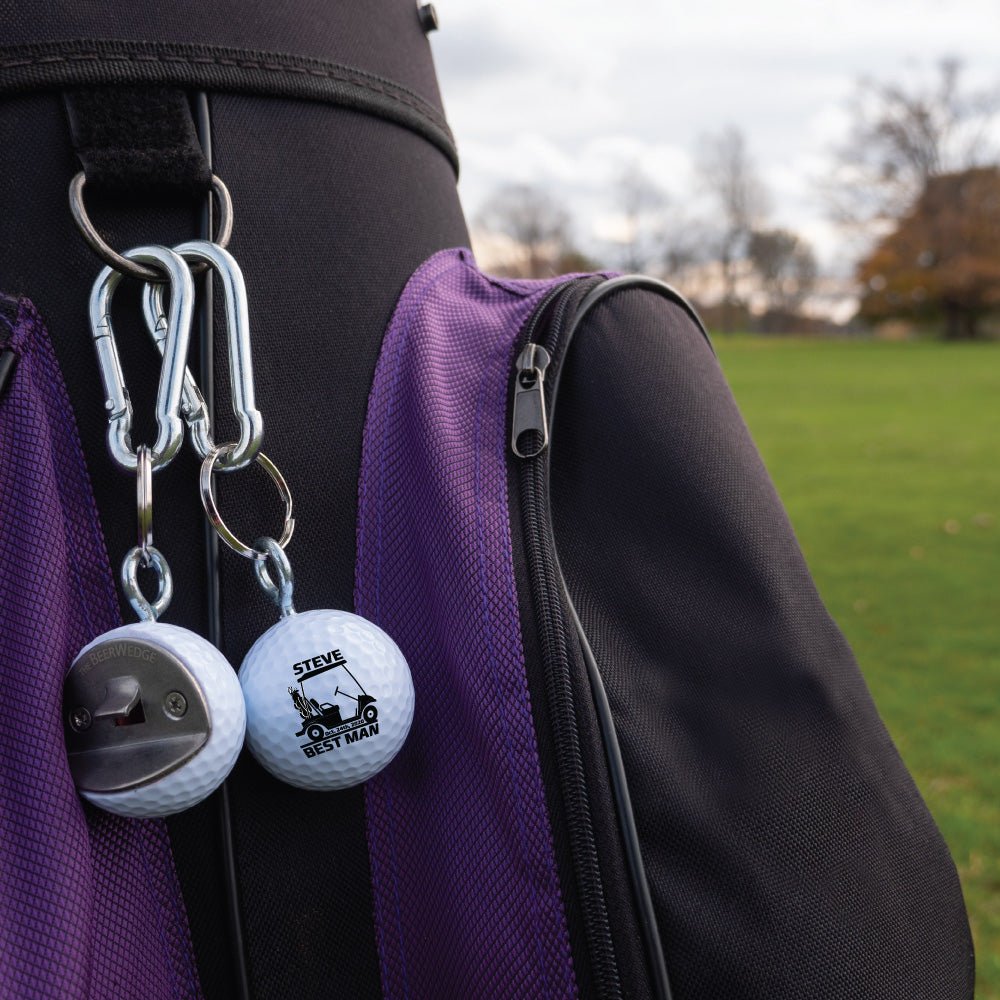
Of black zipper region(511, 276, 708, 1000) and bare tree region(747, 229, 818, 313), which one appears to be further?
bare tree region(747, 229, 818, 313)

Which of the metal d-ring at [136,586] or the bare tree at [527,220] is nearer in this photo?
the metal d-ring at [136,586]

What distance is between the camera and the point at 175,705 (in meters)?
0.58

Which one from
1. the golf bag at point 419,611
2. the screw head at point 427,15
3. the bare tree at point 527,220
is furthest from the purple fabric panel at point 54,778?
the bare tree at point 527,220

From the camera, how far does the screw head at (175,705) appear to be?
578 mm

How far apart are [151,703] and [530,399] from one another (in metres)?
0.35

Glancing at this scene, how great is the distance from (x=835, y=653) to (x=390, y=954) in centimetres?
41

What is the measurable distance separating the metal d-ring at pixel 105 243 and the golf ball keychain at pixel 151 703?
0.21 ft

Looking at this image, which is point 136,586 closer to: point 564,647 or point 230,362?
point 230,362

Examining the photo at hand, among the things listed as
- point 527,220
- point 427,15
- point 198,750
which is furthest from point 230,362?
point 527,220

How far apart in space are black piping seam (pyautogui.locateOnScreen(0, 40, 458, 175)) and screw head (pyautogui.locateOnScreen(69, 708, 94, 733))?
0.43 metres

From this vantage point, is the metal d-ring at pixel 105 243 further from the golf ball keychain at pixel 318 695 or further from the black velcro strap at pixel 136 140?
the golf ball keychain at pixel 318 695

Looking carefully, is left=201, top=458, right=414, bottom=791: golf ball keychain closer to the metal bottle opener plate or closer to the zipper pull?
the metal bottle opener plate

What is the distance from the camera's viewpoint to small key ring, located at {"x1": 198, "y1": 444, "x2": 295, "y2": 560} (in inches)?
24.2

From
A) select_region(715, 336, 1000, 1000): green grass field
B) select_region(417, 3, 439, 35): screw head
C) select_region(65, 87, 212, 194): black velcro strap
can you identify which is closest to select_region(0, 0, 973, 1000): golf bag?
select_region(65, 87, 212, 194): black velcro strap
